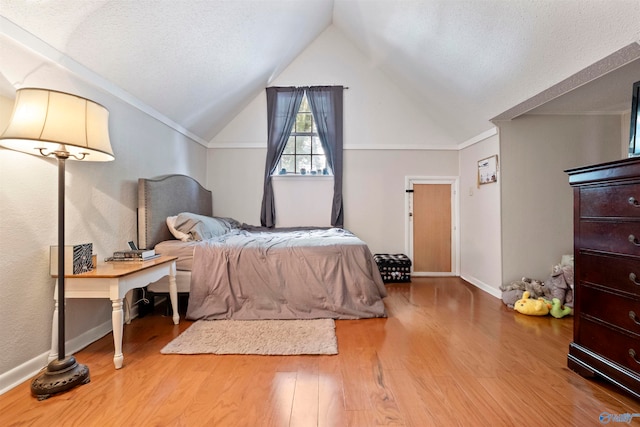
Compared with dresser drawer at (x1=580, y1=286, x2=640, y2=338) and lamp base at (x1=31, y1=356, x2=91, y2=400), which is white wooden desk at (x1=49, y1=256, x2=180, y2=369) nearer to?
lamp base at (x1=31, y1=356, x2=91, y2=400)

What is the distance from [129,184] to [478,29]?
3252 mm

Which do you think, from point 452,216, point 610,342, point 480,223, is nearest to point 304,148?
point 452,216

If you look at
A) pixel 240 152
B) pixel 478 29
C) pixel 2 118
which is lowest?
pixel 2 118

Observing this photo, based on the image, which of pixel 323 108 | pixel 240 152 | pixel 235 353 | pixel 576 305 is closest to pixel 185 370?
pixel 235 353

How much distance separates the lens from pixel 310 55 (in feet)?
13.4

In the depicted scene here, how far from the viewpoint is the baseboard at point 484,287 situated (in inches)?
123

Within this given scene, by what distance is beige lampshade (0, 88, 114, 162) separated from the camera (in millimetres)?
1284

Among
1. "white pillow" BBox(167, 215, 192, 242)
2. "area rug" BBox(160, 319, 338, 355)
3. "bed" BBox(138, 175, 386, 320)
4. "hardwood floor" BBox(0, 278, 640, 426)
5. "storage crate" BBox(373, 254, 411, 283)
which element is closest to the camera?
"hardwood floor" BBox(0, 278, 640, 426)

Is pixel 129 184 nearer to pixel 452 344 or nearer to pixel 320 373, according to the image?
pixel 320 373

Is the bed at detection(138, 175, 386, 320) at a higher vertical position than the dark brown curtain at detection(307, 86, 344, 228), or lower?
lower

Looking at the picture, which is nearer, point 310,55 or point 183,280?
point 183,280

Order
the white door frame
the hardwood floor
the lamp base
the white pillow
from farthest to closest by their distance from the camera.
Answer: the white door frame → the white pillow → the lamp base → the hardwood floor

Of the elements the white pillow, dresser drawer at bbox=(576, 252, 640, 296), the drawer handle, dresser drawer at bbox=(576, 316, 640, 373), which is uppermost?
the white pillow

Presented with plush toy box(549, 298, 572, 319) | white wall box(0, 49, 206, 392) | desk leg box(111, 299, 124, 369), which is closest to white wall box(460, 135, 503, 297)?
plush toy box(549, 298, 572, 319)
